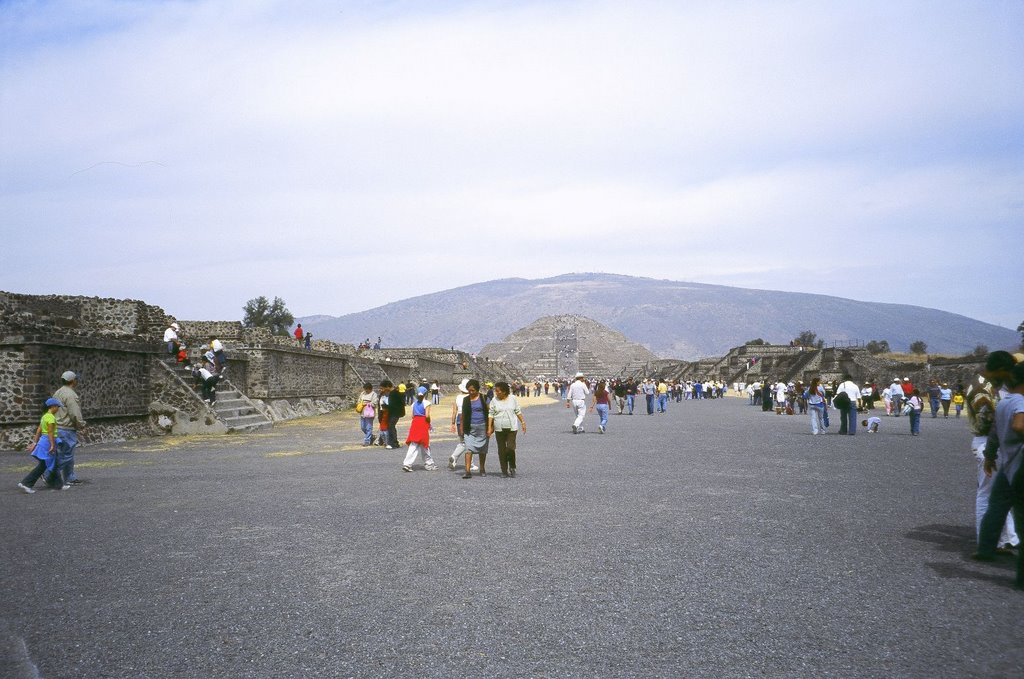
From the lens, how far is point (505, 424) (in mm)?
12258

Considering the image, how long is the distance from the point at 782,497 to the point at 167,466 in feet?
32.7

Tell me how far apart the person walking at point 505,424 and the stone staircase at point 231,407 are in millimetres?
11134

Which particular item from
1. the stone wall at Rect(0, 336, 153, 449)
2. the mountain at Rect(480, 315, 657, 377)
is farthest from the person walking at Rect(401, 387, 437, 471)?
the mountain at Rect(480, 315, 657, 377)

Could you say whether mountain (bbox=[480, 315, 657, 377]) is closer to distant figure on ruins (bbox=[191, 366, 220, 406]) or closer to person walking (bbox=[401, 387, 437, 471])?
distant figure on ruins (bbox=[191, 366, 220, 406])

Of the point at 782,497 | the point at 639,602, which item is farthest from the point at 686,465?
the point at 639,602

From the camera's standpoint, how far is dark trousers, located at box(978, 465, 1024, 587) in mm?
5902

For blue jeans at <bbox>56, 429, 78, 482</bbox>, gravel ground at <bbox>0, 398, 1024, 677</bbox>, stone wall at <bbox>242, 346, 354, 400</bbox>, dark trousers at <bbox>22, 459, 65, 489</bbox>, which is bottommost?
gravel ground at <bbox>0, 398, 1024, 677</bbox>

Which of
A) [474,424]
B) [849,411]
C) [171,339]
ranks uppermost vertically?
[171,339]

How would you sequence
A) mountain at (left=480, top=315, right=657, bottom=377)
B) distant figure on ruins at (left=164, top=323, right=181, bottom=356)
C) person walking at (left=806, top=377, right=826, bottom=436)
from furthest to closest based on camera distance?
mountain at (left=480, top=315, right=657, bottom=377) < distant figure on ruins at (left=164, top=323, right=181, bottom=356) < person walking at (left=806, top=377, right=826, bottom=436)

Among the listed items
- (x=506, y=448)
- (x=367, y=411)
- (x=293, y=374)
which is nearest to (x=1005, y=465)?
(x=506, y=448)

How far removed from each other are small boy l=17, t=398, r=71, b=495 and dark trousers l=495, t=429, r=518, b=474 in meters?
6.08

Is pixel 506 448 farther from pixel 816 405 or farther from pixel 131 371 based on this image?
pixel 816 405

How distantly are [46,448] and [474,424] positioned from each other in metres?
6.00

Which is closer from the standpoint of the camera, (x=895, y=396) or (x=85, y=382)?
(x=85, y=382)
